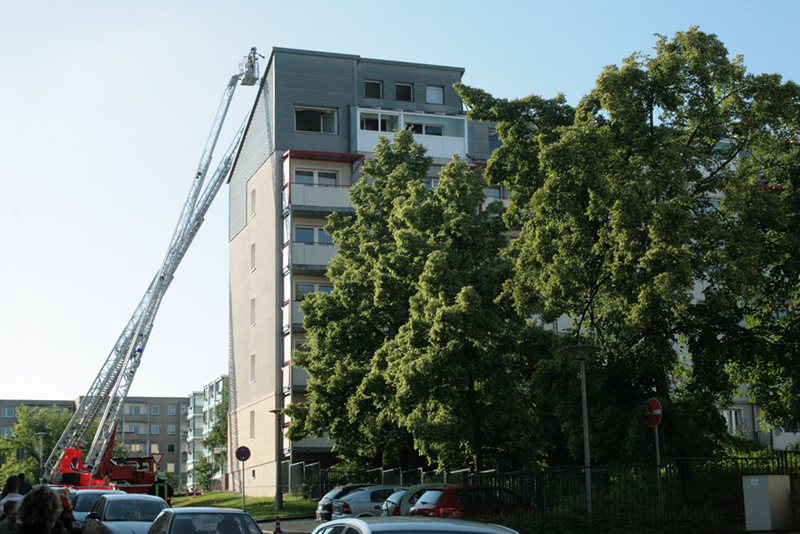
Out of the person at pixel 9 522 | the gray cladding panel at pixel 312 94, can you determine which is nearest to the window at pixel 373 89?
the gray cladding panel at pixel 312 94

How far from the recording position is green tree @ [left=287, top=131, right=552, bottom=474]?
29.5m

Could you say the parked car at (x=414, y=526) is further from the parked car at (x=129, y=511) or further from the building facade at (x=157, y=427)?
the building facade at (x=157, y=427)

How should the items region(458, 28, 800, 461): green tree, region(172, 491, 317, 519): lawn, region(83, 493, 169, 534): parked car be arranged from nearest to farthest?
1. region(83, 493, 169, 534): parked car
2. region(458, 28, 800, 461): green tree
3. region(172, 491, 317, 519): lawn

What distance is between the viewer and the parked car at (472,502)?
22703 millimetres

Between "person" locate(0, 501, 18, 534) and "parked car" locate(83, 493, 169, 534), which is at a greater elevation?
"person" locate(0, 501, 18, 534)

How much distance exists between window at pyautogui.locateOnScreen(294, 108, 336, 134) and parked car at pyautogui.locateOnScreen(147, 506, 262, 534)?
4158 centimetres

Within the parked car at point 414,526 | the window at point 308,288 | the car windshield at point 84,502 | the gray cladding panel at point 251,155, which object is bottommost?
the car windshield at point 84,502

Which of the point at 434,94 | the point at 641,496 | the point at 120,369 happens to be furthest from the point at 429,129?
the point at 641,496

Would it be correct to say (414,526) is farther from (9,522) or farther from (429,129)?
(429,129)

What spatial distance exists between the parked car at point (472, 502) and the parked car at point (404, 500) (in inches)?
51.5

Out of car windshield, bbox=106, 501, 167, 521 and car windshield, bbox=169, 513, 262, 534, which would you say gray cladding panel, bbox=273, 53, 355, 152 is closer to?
car windshield, bbox=106, 501, 167, 521

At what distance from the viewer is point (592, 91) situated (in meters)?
25.8

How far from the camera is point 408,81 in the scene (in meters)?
56.6

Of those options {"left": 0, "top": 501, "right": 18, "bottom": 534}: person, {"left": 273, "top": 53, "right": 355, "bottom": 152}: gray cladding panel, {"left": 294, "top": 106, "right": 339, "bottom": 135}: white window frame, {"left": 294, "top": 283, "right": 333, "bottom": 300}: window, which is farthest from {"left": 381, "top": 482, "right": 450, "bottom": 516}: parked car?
{"left": 294, "top": 106, "right": 339, "bottom": 135}: white window frame
